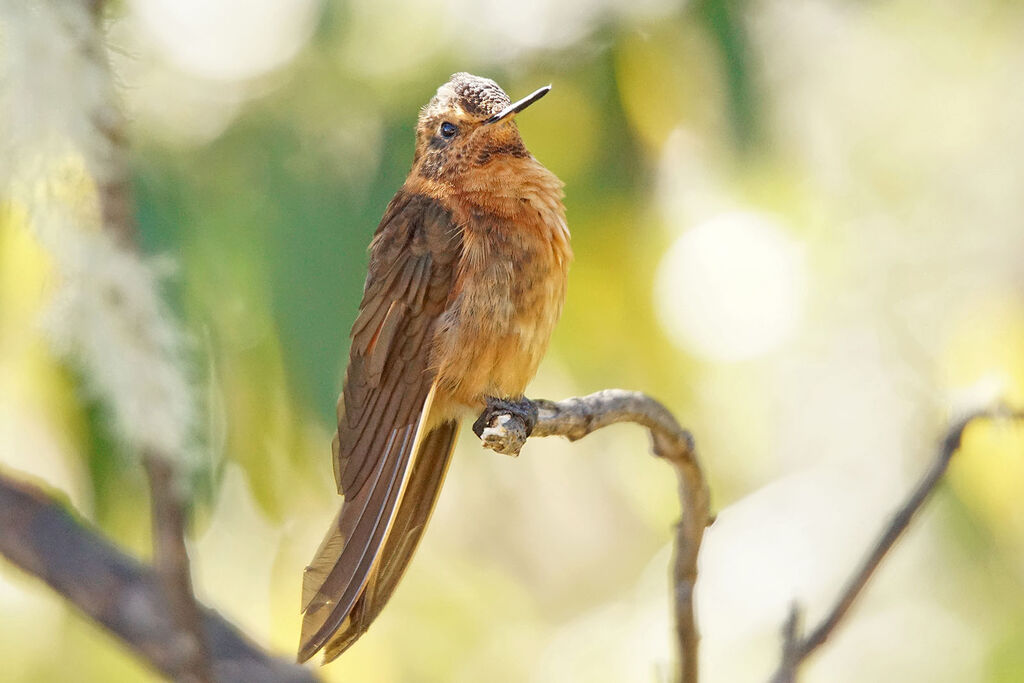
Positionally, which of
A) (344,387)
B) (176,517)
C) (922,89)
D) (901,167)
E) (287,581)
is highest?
(922,89)

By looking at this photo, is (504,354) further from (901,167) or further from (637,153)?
(901,167)

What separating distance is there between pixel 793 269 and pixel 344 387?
8.89 ft

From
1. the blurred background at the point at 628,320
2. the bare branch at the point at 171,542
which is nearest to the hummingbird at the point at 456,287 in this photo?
the bare branch at the point at 171,542

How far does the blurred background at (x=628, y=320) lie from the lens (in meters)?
2.35

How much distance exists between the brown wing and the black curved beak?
0.16 meters

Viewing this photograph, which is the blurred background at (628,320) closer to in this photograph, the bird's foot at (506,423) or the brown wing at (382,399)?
the brown wing at (382,399)

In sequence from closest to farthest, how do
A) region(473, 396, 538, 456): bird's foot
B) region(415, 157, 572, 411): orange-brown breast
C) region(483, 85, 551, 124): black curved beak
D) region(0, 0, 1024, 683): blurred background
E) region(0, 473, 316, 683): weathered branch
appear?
region(483, 85, 551, 124): black curved beak < region(473, 396, 538, 456): bird's foot < region(415, 157, 572, 411): orange-brown breast < region(0, 473, 316, 683): weathered branch < region(0, 0, 1024, 683): blurred background

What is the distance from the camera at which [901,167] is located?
386cm

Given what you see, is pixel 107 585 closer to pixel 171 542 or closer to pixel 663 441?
pixel 171 542

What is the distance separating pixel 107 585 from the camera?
62.6 inches

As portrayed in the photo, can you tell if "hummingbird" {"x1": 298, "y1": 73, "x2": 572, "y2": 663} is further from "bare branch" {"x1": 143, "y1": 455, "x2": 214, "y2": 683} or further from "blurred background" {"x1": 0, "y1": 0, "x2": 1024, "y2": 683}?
"blurred background" {"x1": 0, "y1": 0, "x2": 1024, "y2": 683}

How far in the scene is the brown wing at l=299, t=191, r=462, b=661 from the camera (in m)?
1.09

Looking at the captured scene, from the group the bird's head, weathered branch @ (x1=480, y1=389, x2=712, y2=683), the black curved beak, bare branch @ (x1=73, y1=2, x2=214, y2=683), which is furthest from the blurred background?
weathered branch @ (x1=480, y1=389, x2=712, y2=683)

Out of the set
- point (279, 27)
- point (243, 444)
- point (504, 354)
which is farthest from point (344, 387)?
point (279, 27)
